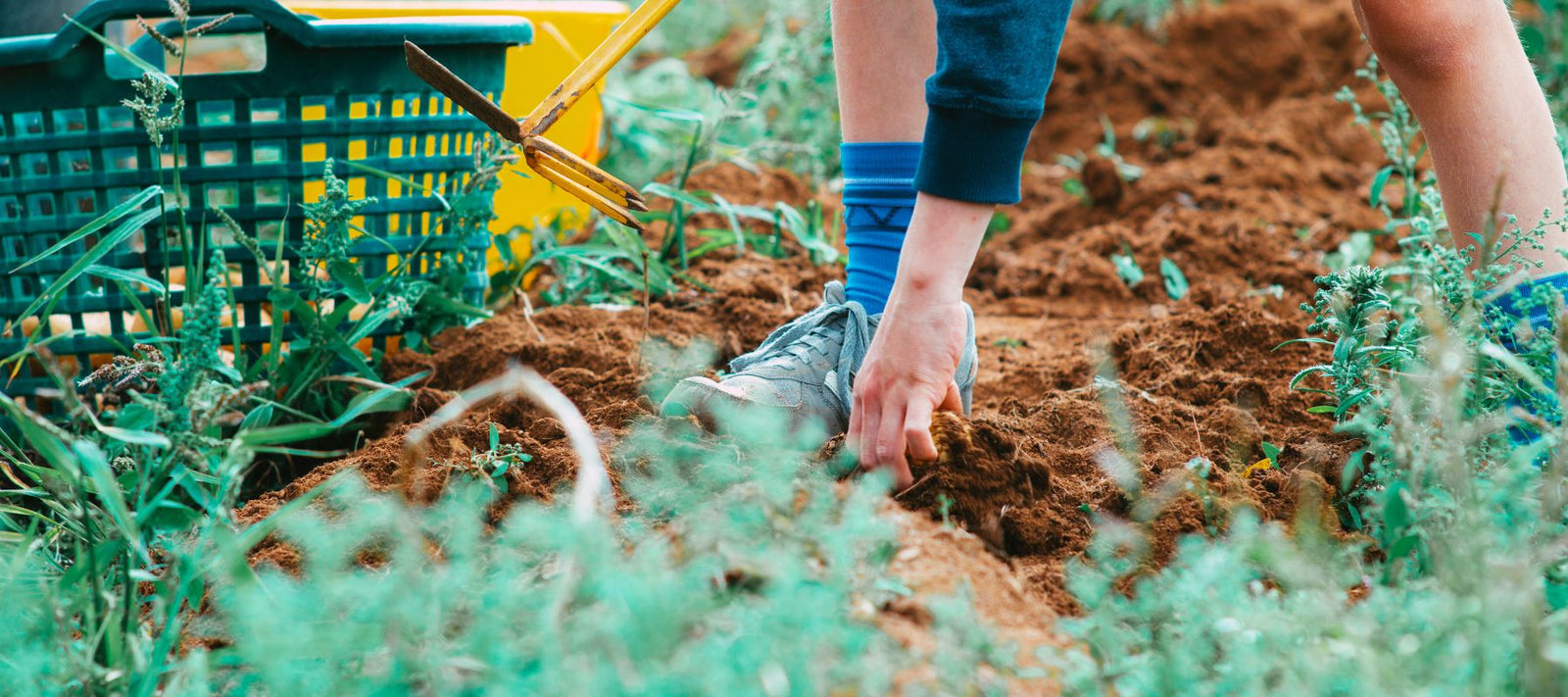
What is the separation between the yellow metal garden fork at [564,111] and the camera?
1699 millimetres

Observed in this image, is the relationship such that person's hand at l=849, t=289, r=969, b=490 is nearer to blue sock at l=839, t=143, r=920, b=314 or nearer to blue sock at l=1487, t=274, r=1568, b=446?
blue sock at l=839, t=143, r=920, b=314

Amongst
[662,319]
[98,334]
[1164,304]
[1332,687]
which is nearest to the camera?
[1332,687]

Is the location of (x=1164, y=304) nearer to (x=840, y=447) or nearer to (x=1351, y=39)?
(x=840, y=447)

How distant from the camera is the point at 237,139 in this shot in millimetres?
1870

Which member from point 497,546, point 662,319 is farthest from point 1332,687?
point 662,319

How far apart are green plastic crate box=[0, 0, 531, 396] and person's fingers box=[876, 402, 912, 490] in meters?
0.96

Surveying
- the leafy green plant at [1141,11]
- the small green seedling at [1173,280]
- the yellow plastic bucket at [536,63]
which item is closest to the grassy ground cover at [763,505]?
the small green seedling at [1173,280]

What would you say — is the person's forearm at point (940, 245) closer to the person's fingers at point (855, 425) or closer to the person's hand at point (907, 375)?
the person's hand at point (907, 375)

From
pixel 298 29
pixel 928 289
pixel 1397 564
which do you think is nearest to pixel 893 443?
pixel 928 289

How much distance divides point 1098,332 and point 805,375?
3.28 ft

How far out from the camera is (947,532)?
1296 millimetres

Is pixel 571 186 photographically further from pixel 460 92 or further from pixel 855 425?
pixel 855 425

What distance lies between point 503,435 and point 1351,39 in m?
3.99

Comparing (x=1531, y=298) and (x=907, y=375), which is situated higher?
(x=1531, y=298)
